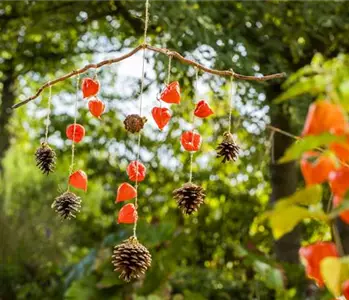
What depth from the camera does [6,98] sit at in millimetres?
5664

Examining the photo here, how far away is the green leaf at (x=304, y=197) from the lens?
0.67 meters

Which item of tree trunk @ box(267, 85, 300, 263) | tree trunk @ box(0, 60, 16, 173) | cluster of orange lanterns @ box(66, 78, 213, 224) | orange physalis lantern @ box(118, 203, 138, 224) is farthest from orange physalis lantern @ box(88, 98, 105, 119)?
tree trunk @ box(0, 60, 16, 173)

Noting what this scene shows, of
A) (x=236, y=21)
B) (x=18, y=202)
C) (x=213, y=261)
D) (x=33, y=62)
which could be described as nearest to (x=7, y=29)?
(x=33, y=62)

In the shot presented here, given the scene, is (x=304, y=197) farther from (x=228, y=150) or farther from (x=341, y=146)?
(x=228, y=150)

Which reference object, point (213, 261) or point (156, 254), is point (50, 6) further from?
point (213, 261)

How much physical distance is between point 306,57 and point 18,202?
1.83 meters

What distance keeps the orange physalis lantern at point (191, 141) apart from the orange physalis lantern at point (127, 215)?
6.8 inches

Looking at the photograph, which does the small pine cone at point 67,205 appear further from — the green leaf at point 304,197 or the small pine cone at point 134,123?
the green leaf at point 304,197

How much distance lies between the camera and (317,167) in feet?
2.19

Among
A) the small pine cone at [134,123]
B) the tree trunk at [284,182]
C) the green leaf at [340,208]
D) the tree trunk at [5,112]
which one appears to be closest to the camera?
the green leaf at [340,208]

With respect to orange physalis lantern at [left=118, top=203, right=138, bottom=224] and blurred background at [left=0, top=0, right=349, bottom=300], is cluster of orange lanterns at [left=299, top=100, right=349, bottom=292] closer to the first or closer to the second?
orange physalis lantern at [left=118, top=203, right=138, bottom=224]

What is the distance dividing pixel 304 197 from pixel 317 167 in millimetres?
45

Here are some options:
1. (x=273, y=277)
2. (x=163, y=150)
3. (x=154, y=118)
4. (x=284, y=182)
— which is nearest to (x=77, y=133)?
(x=154, y=118)

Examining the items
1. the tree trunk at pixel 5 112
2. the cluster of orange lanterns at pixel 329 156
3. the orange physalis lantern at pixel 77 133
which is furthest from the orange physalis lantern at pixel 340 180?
the tree trunk at pixel 5 112
